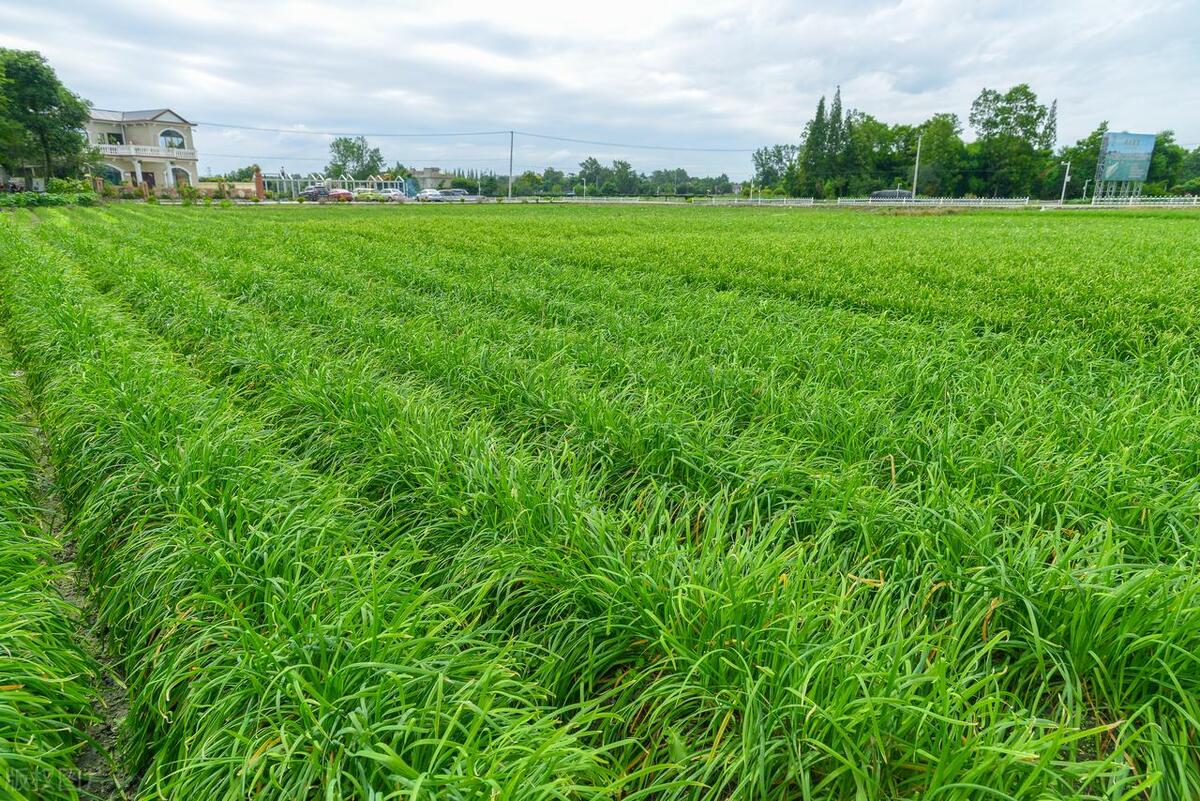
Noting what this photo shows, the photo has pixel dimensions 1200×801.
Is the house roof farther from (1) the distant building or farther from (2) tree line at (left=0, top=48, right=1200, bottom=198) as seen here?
(1) the distant building

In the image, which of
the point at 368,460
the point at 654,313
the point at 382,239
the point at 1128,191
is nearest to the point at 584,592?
the point at 368,460

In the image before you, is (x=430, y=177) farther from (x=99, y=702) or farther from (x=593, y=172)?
(x=99, y=702)

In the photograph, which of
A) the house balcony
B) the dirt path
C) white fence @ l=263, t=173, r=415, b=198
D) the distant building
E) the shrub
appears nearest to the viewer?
the dirt path

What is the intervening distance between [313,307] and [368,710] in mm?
7129

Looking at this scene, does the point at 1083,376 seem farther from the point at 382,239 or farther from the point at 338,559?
the point at 382,239

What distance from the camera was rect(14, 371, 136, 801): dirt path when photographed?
228 cm

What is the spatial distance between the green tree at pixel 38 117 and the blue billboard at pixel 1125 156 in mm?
91220

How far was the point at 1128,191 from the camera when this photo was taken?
68812 millimetres

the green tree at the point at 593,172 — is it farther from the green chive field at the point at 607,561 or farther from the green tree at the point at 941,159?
the green chive field at the point at 607,561

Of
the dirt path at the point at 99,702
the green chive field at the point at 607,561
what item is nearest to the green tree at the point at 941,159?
the green chive field at the point at 607,561

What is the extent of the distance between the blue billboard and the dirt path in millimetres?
83736

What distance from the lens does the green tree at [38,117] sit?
145ft

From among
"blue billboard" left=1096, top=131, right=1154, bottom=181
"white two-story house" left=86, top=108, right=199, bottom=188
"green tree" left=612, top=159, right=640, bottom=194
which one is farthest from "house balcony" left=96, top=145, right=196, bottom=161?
"blue billboard" left=1096, top=131, right=1154, bottom=181

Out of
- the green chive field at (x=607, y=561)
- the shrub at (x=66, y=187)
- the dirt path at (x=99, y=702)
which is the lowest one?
the dirt path at (x=99, y=702)
